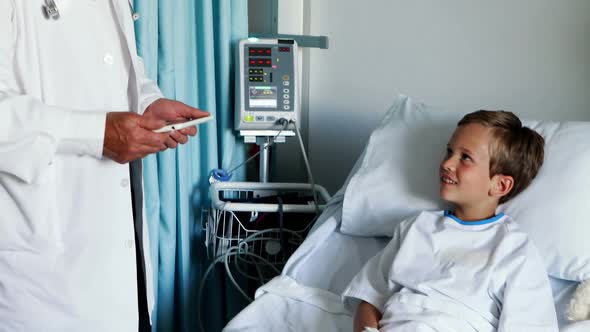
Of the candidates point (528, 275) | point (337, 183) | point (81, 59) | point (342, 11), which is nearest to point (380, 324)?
point (528, 275)

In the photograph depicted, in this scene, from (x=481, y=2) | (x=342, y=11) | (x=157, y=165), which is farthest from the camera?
(x=342, y=11)

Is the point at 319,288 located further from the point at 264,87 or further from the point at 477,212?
the point at 264,87

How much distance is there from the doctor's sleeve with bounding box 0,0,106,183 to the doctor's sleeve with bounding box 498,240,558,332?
32.5 inches

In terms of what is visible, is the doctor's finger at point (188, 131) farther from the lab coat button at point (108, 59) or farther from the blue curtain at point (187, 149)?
the blue curtain at point (187, 149)

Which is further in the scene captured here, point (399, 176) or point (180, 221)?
point (180, 221)

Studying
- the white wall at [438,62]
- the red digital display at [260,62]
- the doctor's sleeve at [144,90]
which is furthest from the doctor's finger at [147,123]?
the white wall at [438,62]

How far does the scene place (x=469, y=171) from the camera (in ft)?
4.34

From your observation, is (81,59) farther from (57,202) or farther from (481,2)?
(481,2)

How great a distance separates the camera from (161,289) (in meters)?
1.84

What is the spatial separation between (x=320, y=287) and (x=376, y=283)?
0.18 m

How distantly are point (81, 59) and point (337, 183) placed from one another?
4.43ft

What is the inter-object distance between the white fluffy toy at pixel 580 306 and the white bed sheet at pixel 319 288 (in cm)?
2

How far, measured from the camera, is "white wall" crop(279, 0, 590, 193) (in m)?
1.84

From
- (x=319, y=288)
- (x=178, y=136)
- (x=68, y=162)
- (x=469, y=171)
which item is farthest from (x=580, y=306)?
(x=68, y=162)
